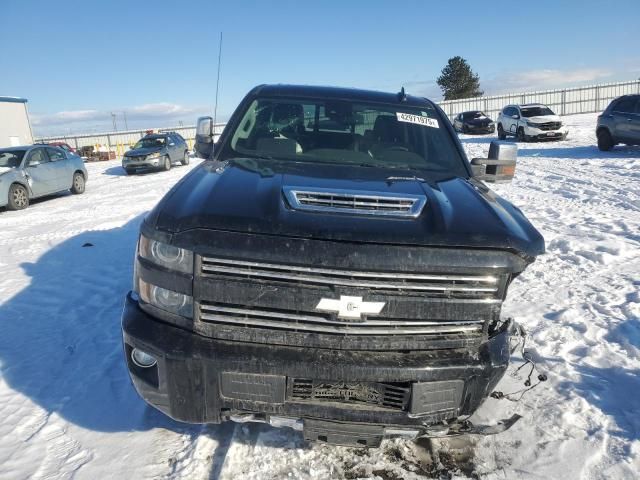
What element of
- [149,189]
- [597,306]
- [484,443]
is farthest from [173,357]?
[149,189]

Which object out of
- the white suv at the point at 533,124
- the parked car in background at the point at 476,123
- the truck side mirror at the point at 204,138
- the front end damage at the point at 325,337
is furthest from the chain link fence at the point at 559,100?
the front end damage at the point at 325,337

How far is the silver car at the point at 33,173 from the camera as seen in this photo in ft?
35.4

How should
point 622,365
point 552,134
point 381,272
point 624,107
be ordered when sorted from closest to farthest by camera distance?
point 381,272
point 622,365
point 624,107
point 552,134

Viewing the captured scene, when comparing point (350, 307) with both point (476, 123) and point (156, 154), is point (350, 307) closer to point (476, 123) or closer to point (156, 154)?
point (156, 154)

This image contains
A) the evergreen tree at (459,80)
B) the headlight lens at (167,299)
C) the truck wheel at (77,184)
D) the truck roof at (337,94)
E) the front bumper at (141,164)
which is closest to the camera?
the headlight lens at (167,299)

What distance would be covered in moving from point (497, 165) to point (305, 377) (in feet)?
7.26

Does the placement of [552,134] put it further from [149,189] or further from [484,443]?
[484,443]

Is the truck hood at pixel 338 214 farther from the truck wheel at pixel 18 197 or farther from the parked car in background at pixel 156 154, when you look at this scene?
the parked car in background at pixel 156 154

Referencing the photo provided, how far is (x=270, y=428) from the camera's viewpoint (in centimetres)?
272

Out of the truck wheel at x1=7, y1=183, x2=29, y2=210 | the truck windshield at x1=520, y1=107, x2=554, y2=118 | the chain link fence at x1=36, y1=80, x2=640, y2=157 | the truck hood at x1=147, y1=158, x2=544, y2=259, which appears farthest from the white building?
the truck hood at x1=147, y1=158, x2=544, y2=259

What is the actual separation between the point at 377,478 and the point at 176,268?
1.43 meters

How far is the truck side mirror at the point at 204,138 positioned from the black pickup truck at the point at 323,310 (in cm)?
128

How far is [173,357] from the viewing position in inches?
81.4

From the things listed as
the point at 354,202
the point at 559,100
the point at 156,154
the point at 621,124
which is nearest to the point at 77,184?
the point at 156,154
